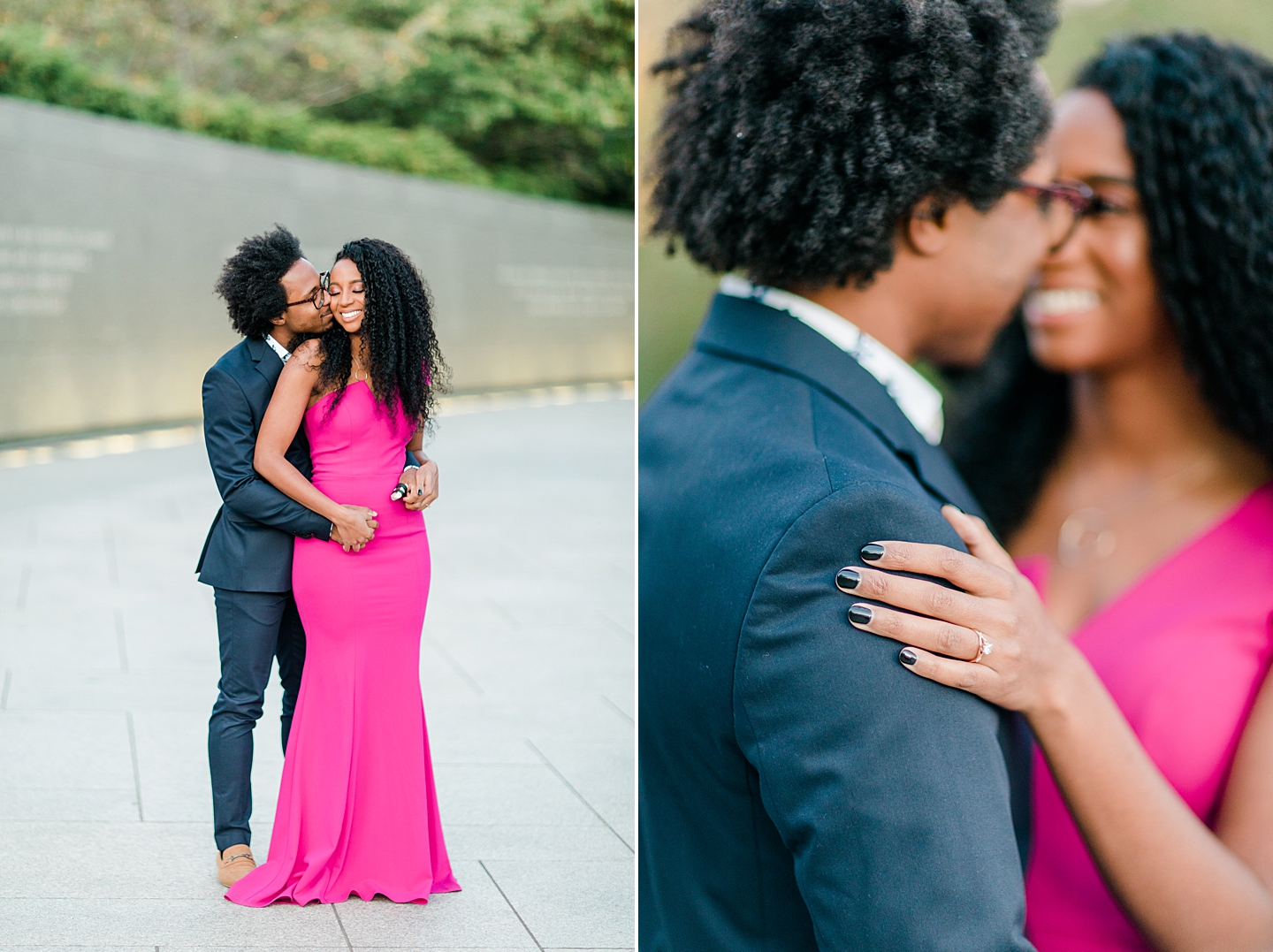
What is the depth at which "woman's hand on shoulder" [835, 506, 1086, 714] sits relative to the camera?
1.29 metres

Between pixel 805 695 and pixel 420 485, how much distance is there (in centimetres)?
116

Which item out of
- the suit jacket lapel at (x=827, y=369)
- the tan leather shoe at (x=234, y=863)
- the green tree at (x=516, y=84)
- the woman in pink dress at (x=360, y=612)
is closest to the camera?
the suit jacket lapel at (x=827, y=369)

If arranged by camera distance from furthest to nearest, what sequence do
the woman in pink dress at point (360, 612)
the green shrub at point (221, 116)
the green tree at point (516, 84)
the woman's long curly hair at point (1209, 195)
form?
the green tree at point (516, 84) < the green shrub at point (221, 116) < the woman in pink dress at point (360, 612) < the woman's long curly hair at point (1209, 195)

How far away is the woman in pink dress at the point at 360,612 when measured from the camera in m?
2.14

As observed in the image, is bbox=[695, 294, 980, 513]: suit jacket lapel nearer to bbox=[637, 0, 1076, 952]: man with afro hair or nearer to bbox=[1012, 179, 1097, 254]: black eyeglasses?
bbox=[637, 0, 1076, 952]: man with afro hair

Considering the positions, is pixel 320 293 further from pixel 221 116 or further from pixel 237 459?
pixel 221 116

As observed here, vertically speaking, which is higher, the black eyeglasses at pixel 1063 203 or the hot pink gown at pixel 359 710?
the black eyeglasses at pixel 1063 203

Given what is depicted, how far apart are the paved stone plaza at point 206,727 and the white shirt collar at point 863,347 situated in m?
1.24

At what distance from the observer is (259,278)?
206cm

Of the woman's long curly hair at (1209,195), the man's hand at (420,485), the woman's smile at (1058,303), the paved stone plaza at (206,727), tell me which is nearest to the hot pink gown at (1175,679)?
the woman's long curly hair at (1209,195)

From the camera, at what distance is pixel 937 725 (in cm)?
130

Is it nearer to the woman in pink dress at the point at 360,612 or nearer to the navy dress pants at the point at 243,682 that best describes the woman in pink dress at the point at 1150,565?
the woman in pink dress at the point at 360,612

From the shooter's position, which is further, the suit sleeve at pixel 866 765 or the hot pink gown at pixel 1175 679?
the hot pink gown at pixel 1175 679

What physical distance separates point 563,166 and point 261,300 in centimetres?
1373
